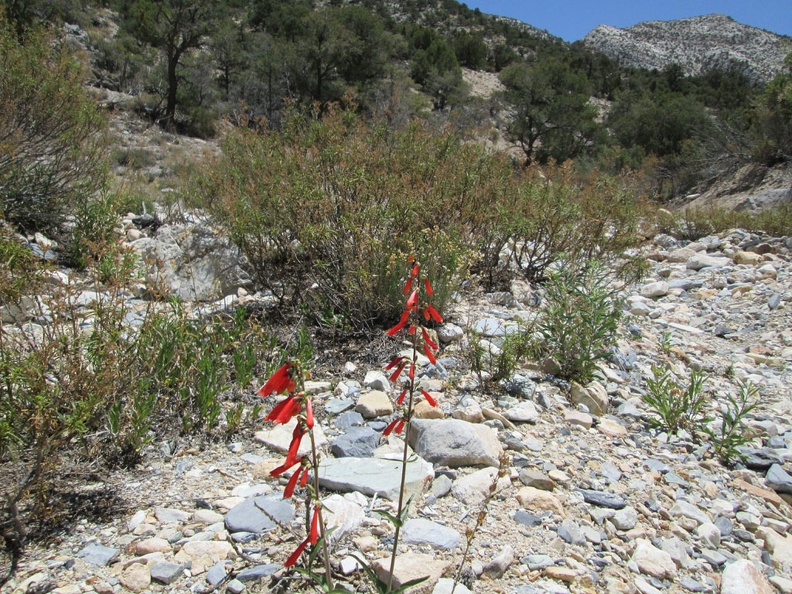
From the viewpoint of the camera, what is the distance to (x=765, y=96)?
14555 millimetres

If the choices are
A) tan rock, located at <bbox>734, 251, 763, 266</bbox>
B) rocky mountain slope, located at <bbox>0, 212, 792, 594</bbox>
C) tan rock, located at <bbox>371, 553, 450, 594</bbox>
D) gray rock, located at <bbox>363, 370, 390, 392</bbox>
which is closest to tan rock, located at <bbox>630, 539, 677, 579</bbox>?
rocky mountain slope, located at <bbox>0, 212, 792, 594</bbox>

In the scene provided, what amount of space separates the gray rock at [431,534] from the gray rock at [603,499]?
68 cm

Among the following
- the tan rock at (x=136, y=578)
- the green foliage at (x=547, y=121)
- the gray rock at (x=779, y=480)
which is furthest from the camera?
the green foliage at (x=547, y=121)

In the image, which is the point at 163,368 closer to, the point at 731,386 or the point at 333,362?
the point at 333,362

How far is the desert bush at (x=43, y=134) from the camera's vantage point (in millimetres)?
5141

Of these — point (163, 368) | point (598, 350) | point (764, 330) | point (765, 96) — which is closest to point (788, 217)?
point (764, 330)

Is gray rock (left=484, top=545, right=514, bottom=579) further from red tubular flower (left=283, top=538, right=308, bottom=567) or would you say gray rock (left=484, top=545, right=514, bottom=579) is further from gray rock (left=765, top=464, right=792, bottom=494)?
gray rock (left=765, top=464, right=792, bottom=494)

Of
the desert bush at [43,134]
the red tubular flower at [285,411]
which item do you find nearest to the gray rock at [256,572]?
the red tubular flower at [285,411]

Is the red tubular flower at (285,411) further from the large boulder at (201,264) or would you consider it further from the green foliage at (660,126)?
the green foliage at (660,126)

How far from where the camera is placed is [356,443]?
2.57m

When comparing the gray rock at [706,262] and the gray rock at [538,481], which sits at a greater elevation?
the gray rock at [706,262]

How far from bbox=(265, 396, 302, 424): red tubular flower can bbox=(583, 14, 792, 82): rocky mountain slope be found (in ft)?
192

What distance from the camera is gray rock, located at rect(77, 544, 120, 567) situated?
1.74m

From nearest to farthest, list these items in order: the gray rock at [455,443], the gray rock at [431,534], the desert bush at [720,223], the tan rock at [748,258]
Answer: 1. the gray rock at [431,534]
2. the gray rock at [455,443]
3. the tan rock at [748,258]
4. the desert bush at [720,223]
